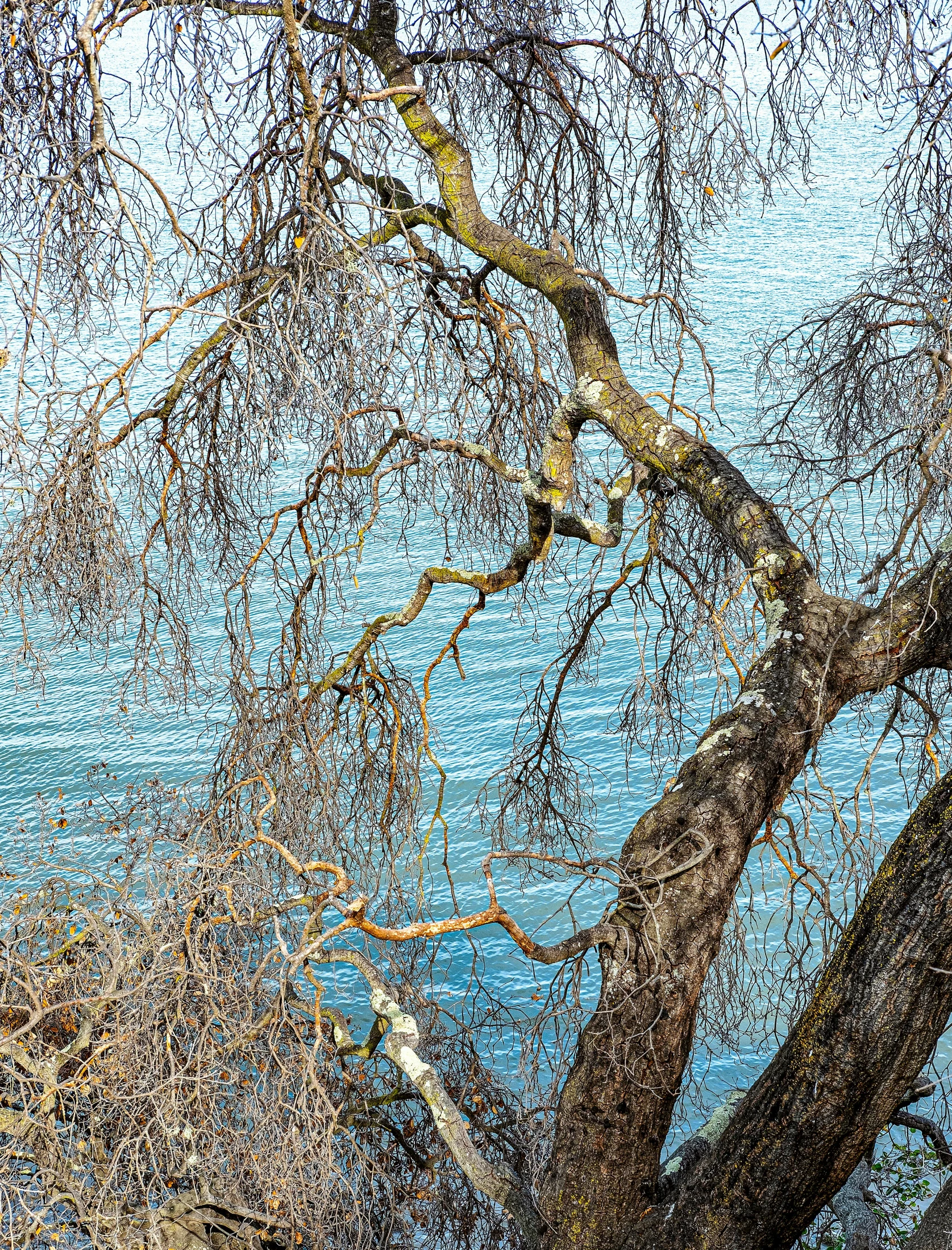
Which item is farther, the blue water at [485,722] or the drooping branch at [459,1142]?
the blue water at [485,722]

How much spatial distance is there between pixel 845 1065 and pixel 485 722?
25.9 feet

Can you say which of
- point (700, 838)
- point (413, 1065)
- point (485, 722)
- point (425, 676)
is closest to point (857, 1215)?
point (413, 1065)

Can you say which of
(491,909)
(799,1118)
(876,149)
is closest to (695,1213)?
(799,1118)

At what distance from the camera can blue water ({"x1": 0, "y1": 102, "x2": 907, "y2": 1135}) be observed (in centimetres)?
893

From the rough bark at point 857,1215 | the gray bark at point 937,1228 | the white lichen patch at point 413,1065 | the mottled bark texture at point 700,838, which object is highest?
the mottled bark texture at point 700,838

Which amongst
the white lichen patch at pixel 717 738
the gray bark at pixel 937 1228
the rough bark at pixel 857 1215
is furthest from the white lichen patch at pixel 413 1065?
the rough bark at pixel 857 1215

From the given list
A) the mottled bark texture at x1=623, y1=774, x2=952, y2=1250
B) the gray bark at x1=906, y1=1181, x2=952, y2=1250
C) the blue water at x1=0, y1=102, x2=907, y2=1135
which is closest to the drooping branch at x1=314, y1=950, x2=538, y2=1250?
the mottled bark texture at x1=623, y1=774, x2=952, y2=1250

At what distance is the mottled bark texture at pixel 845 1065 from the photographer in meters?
2.96

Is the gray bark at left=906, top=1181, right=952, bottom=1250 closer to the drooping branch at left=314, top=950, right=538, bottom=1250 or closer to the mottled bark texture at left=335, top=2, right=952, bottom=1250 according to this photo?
the mottled bark texture at left=335, top=2, right=952, bottom=1250

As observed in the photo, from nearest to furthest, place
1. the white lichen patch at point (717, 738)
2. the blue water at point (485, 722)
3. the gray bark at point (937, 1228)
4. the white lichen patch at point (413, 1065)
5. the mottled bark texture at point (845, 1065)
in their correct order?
1. the mottled bark texture at point (845, 1065)
2. the gray bark at point (937, 1228)
3. the white lichen patch at point (717, 738)
4. the white lichen patch at point (413, 1065)
5. the blue water at point (485, 722)

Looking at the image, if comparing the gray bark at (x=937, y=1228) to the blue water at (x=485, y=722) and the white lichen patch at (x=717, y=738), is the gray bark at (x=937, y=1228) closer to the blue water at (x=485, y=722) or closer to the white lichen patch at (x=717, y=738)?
the white lichen patch at (x=717, y=738)

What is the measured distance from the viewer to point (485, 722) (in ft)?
35.5

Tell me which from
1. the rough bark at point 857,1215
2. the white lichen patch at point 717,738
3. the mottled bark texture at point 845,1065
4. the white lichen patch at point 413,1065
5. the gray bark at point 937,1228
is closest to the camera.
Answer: the mottled bark texture at point 845,1065

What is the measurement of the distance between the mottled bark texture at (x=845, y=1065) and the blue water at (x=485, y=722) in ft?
13.9
